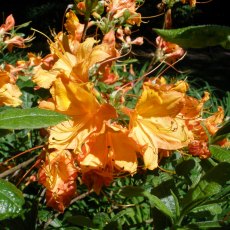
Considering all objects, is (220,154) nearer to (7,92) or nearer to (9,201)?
(9,201)

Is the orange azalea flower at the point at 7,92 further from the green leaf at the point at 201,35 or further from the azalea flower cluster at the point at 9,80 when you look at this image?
the green leaf at the point at 201,35

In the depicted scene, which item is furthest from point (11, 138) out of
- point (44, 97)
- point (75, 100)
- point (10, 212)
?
point (10, 212)

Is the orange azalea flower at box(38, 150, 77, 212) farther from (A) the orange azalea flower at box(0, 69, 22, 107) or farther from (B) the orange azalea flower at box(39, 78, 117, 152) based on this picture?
(A) the orange azalea flower at box(0, 69, 22, 107)

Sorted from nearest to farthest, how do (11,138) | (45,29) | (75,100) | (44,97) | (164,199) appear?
Answer: (75,100)
(164,199)
(44,97)
(11,138)
(45,29)

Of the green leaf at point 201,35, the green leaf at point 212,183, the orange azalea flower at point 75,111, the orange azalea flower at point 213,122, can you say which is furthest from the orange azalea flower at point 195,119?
the green leaf at point 201,35

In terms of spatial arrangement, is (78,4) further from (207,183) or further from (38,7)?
(38,7)

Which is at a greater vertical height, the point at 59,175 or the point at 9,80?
the point at 9,80

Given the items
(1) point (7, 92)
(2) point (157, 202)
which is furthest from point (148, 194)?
(1) point (7, 92)
